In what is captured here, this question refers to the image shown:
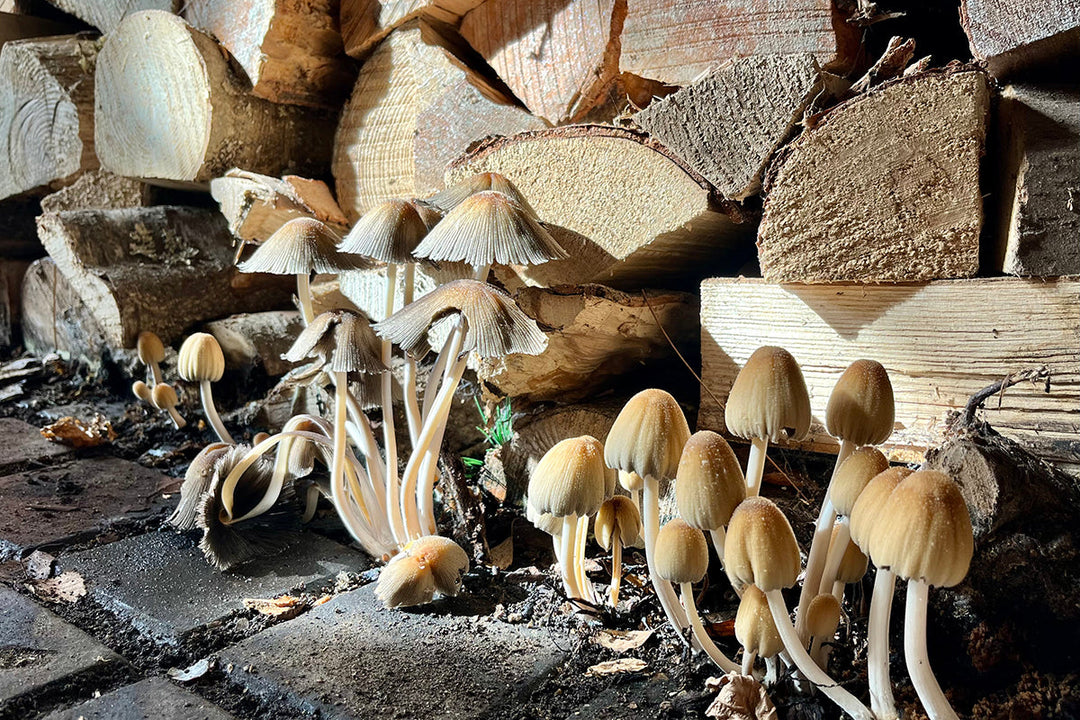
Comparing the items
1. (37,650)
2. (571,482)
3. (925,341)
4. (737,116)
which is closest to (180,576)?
(37,650)

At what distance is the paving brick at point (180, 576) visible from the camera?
206 centimetres

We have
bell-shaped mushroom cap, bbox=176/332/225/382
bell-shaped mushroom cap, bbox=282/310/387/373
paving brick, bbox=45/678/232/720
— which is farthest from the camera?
bell-shaped mushroom cap, bbox=176/332/225/382

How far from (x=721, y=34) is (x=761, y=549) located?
132 cm

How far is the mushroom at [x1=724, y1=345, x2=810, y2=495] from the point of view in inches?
59.4

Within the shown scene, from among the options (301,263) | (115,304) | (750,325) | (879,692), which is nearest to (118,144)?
(115,304)

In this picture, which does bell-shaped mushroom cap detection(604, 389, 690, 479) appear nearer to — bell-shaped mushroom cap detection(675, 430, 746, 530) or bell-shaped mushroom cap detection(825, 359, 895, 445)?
bell-shaped mushroom cap detection(675, 430, 746, 530)

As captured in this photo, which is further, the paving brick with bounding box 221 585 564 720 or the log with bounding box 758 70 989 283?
the log with bounding box 758 70 989 283

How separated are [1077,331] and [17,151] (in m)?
4.47

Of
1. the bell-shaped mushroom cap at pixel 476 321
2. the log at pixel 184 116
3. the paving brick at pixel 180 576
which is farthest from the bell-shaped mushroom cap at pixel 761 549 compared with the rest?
the log at pixel 184 116

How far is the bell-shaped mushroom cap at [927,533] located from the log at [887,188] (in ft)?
2.55

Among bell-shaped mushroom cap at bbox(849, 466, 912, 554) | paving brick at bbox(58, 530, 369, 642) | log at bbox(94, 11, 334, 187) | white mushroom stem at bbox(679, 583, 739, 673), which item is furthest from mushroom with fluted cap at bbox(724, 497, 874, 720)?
log at bbox(94, 11, 334, 187)

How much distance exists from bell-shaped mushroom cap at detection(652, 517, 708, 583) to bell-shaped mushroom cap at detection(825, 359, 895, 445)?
1.09 feet

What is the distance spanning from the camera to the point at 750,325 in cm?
222

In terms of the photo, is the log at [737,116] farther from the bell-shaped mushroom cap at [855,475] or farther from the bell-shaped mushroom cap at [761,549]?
the bell-shaped mushroom cap at [761,549]
